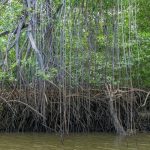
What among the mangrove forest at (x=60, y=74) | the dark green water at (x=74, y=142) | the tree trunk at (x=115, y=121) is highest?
the mangrove forest at (x=60, y=74)

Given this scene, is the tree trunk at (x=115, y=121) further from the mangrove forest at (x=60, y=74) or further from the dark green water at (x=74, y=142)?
the dark green water at (x=74, y=142)

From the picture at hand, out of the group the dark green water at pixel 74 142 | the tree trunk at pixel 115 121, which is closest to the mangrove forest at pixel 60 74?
the tree trunk at pixel 115 121

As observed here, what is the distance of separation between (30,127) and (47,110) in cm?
65

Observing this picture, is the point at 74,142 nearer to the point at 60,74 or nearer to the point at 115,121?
the point at 60,74

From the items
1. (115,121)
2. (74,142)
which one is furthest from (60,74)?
(115,121)

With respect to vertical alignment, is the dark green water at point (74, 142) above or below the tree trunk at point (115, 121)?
below

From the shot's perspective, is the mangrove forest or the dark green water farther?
the mangrove forest

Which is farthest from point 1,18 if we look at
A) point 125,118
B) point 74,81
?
point 125,118

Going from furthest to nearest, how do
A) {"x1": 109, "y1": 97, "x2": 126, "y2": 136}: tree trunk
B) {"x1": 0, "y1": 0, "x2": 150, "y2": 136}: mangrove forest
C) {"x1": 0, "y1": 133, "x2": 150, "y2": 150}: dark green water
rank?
{"x1": 109, "y1": 97, "x2": 126, "y2": 136}: tree trunk < {"x1": 0, "y1": 0, "x2": 150, "y2": 136}: mangrove forest < {"x1": 0, "y1": 133, "x2": 150, "y2": 150}: dark green water

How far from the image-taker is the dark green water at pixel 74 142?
6512 millimetres

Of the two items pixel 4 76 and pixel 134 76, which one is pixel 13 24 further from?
pixel 134 76

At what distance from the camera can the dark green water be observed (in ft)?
21.4

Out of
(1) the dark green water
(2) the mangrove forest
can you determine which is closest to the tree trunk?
(2) the mangrove forest

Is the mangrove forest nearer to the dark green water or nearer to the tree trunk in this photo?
the tree trunk
